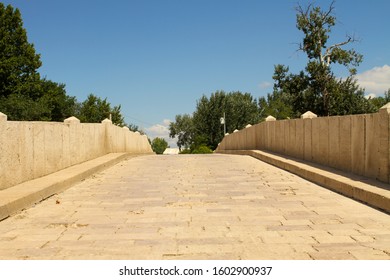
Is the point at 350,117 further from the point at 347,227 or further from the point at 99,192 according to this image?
the point at 99,192

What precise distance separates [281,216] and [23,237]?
10.8 feet

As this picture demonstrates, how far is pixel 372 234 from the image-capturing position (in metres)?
4.63

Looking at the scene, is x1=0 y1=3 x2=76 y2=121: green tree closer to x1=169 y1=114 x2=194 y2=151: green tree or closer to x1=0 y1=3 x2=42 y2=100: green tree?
x1=0 y1=3 x2=42 y2=100: green tree

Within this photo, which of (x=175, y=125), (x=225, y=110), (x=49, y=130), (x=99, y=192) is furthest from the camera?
(x=175, y=125)

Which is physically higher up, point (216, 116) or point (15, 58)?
point (15, 58)

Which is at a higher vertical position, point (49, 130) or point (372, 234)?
point (49, 130)

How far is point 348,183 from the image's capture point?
7.18 meters

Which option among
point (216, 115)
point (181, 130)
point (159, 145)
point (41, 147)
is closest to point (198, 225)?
point (41, 147)

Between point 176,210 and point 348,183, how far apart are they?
3164mm

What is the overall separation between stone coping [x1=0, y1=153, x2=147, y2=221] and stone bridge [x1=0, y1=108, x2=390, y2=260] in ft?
0.06

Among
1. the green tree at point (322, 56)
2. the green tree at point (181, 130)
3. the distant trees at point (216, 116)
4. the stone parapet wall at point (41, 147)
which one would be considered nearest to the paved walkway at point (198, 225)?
the stone parapet wall at point (41, 147)

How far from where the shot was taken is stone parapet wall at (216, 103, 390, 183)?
7.16 meters

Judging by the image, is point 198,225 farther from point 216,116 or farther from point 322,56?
point 216,116
